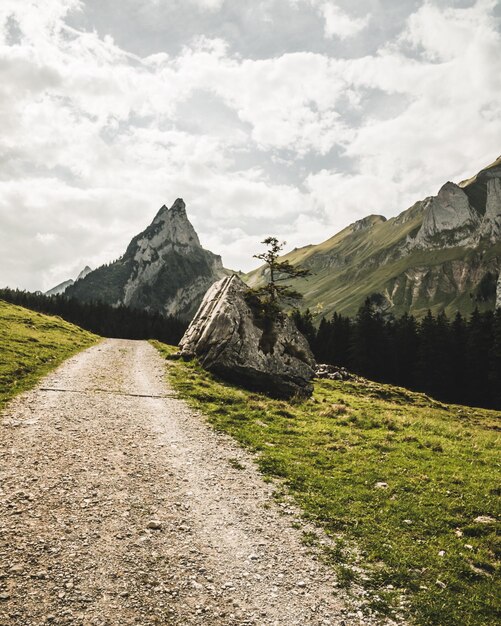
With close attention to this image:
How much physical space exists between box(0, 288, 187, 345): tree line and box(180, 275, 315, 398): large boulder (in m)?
101

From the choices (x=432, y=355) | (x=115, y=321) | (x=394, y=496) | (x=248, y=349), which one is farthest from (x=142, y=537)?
(x=115, y=321)

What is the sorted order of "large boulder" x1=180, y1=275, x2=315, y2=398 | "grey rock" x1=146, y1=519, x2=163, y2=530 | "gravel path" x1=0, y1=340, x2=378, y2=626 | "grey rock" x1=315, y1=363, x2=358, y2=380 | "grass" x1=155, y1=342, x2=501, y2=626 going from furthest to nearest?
"grey rock" x1=315, y1=363, x2=358, y2=380
"large boulder" x1=180, y1=275, x2=315, y2=398
"grey rock" x1=146, y1=519, x2=163, y2=530
"grass" x1=155, y1=342, x2=501, y2=626
"gravel path" x1=0, y1=340, x2=378, y2=626

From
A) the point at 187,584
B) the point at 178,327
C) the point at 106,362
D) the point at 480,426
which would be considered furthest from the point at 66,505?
the point at 178,327

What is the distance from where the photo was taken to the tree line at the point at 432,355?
66500 mm

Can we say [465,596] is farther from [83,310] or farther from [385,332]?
[83,310]

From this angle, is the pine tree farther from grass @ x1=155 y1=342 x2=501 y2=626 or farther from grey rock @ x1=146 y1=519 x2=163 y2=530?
grey rock @ x1=146 y1=519 x2=163 y2=530

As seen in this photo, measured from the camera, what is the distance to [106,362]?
33531 mm

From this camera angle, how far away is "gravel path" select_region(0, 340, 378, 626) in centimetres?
646

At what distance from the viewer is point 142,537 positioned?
27.6 feet

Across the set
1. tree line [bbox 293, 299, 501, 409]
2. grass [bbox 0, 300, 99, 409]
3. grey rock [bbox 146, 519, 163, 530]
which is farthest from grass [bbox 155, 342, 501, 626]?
tree line [bbox 293, 299, 501, 409]

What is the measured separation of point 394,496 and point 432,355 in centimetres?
6724

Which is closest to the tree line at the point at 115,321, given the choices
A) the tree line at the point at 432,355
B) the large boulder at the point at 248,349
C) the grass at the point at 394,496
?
the tree line at the point at 432,355

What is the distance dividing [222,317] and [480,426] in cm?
2585

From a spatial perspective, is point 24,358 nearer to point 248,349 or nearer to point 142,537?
point 248,349
